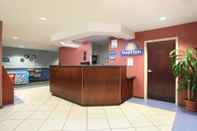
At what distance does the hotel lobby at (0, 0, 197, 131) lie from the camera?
3070mm

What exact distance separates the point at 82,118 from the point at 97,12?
2.51 metres

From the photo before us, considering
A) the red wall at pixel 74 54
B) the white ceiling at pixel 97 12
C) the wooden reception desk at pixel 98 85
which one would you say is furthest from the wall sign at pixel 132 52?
the red wall at pixel 74 54

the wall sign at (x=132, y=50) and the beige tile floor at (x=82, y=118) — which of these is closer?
the beige tile floor at (x=82, y=118)

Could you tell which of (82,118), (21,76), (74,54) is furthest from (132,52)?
(21,76)

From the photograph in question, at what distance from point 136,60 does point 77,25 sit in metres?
2.44

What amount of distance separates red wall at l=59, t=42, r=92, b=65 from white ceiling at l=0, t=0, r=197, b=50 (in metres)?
2.89

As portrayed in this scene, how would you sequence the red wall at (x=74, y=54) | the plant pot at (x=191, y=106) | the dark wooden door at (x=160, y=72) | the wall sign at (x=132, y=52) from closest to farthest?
the plant pot at (x=191, y=106)
the dark wooden door at (x=160, y=72)
the wall sign at (x=132, y=52)
the red wall at (x=74, y=54)

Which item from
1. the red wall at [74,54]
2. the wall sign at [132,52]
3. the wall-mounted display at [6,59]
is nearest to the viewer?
the wall sign at [132,52]

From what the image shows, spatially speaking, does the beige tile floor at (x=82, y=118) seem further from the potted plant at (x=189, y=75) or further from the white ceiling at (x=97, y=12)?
the white ceiling at (x=97, y=12)

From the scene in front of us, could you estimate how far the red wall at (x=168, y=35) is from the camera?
14.0 feet

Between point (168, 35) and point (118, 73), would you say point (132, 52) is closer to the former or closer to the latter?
point (168, 35)

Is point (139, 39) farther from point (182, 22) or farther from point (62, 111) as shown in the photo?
point (62, 111)

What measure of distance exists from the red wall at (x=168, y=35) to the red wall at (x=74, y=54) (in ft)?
9.51

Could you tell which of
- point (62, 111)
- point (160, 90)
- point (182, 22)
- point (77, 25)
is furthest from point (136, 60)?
point (62, 111)
